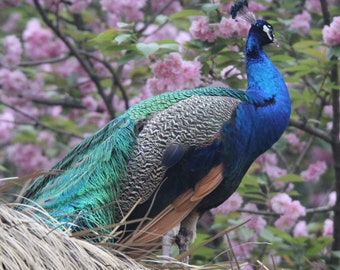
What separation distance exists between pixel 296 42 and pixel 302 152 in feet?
2.96

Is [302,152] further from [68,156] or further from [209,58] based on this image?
[68,156]

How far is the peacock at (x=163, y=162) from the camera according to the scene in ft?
12.6

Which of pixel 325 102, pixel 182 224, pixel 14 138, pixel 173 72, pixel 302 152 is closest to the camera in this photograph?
pixel 182 224

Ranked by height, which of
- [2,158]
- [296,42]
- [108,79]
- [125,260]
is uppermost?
[125,260]

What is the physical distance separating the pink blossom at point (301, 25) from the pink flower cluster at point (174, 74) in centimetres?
75

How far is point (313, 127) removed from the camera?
5.13 metres

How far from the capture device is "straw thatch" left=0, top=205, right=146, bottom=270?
9.23 feet

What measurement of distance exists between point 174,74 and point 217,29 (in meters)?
0.28

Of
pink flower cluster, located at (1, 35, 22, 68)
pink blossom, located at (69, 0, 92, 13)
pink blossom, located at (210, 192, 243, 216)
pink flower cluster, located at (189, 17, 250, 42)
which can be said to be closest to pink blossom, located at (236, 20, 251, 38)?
pink flower cluster, located at (189, 17, 250, 42)

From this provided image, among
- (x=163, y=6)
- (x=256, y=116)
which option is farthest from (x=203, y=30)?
(x=163, y=6)

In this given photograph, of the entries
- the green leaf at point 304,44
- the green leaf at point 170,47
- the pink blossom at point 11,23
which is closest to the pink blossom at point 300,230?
the green leaf at point 304,44

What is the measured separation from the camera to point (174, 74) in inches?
187

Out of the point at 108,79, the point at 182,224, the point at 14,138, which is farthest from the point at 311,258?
the point at 14,138

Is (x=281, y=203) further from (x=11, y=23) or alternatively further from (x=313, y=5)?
(x=11, y=23)
